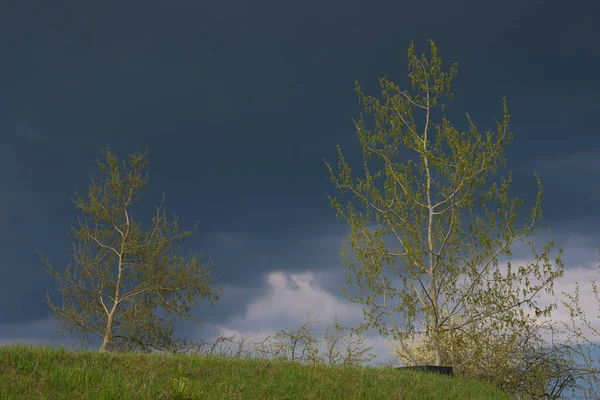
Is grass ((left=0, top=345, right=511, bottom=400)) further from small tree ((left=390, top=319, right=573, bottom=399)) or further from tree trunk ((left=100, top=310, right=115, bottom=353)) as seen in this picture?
tree trunk ((left=100, top=310, right=115, bottom=353))

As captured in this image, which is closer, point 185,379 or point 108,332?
point 185,379

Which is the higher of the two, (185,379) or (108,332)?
(108,332)

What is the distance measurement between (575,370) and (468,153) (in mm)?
7280

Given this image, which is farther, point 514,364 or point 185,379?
point 514,364

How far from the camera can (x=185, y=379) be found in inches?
359

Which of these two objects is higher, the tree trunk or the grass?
the tree trunk

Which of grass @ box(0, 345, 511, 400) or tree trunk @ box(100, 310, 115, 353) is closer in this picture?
grass @ box(0, 345, 511, 400)

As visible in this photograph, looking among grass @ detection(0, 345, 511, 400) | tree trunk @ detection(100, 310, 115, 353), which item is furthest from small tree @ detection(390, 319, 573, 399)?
tree trunk @ detection(100, 310, 115, 353)

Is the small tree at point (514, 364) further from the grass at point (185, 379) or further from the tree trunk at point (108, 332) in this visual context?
the tree trunk at point (108, 332)

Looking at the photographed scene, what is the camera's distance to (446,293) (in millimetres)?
15586

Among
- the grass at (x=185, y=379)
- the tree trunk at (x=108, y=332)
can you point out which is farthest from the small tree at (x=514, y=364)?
the tree trunk at (x=108, y=332)

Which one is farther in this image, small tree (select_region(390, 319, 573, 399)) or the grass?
small tree (select_region(390, 319, 573, 399))

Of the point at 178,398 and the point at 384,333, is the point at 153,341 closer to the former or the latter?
the point at 384,333

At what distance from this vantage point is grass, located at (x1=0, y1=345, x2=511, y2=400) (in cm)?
837
